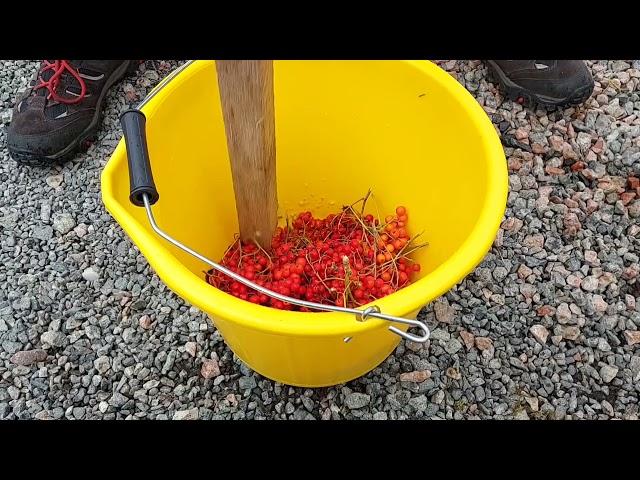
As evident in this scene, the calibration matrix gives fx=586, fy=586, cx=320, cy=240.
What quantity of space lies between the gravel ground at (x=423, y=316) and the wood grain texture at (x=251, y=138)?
0.29 metres

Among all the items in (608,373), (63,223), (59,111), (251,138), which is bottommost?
(608,373)

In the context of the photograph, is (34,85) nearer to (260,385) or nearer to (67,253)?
(67,253)

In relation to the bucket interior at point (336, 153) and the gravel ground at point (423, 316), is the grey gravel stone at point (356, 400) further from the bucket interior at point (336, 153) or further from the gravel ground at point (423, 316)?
the bucket interior at point (336, 153)

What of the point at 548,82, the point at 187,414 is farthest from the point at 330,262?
the point at 548,82

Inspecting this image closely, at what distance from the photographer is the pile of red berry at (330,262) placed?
0.97m

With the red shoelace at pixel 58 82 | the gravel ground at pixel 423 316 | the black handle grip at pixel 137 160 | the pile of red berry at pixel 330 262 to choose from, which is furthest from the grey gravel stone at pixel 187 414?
the red shoelace at pixel 58 82

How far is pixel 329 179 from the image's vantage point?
120 centimetres

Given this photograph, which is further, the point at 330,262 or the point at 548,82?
the point at 548,82

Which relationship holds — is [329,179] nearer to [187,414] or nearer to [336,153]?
[336,153]

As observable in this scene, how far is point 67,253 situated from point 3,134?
0.41 meters

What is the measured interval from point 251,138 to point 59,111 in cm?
76

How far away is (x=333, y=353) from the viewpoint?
2.81 feet

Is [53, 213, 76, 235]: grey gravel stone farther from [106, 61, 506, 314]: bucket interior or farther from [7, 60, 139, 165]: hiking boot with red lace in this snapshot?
[106, 61, 506, 314]: bucket interior

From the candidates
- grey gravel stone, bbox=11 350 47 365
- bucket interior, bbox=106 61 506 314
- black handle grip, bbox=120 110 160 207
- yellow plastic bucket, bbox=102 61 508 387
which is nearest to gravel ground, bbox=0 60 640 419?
grey gravel stone, bbox=11 350 47 365
